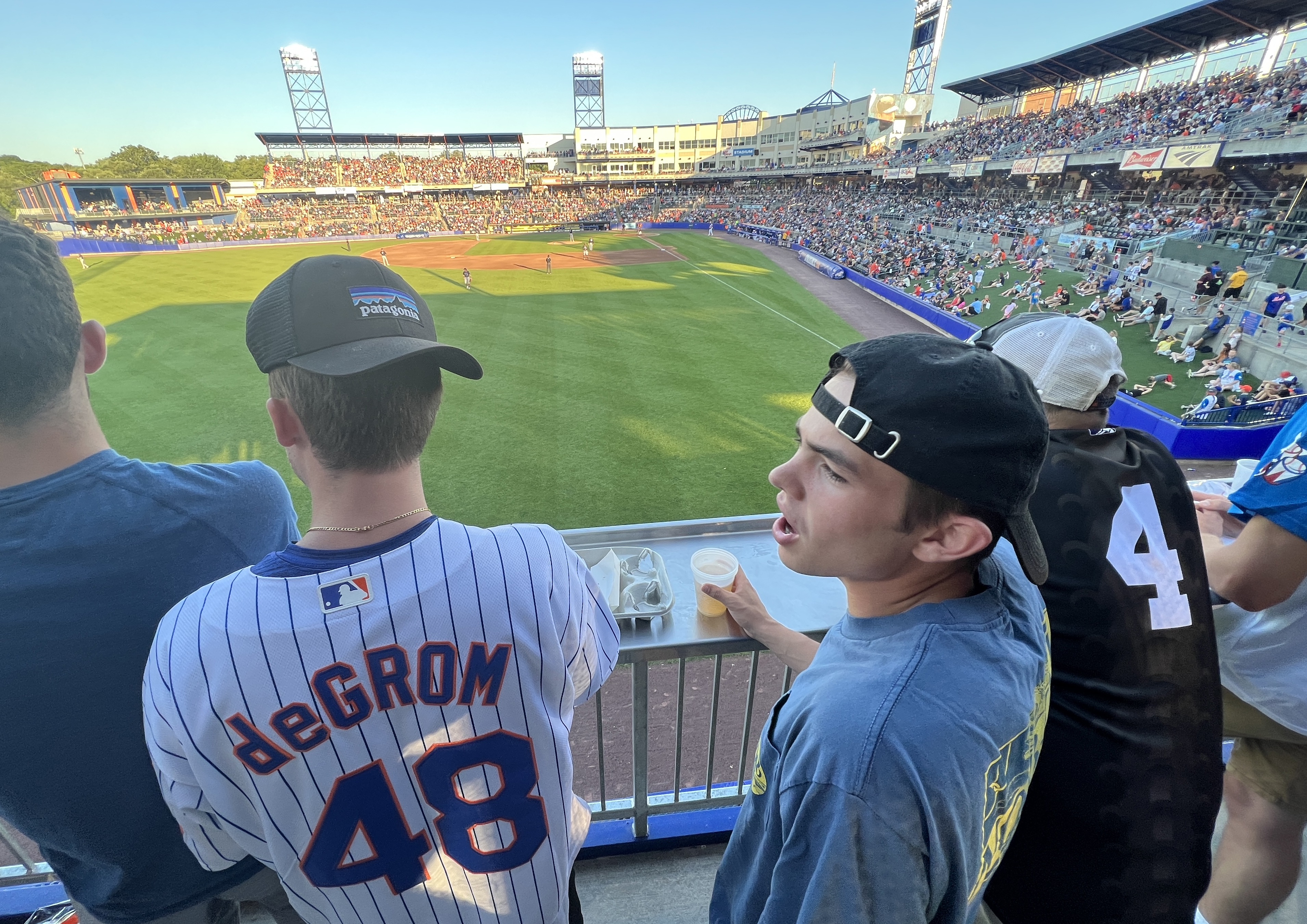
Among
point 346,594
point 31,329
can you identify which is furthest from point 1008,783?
point 31,329

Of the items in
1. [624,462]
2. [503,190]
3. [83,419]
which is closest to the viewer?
[83,419]

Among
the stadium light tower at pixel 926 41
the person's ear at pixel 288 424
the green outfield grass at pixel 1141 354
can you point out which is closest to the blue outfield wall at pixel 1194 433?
the green outfield grass at pixel 1141 354

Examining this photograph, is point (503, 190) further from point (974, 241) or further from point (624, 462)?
point (624, 462)

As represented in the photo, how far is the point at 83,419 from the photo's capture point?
4.32 ft

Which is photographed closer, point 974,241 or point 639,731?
point 639,731

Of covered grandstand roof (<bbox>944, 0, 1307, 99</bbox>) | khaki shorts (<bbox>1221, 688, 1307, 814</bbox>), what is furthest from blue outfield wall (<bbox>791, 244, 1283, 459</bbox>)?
covered grandstand roof (<bbox>944, 0, 1307, 99</bbox>)

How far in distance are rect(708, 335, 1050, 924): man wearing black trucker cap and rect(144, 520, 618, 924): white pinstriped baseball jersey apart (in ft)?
1.55

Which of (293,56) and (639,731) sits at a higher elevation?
(293,56)

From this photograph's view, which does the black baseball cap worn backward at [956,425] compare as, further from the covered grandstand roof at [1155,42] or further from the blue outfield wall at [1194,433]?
the covered grandstand roof at [1155,42]

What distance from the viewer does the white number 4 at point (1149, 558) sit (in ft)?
5.07

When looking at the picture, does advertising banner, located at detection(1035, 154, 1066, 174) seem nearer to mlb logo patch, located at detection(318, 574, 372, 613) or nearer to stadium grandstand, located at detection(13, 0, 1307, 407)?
stadium grandstand, located at detection(13, 0, 1307, 407)

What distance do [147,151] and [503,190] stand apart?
43.4 metres

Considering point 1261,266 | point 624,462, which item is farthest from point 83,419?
point 1261,266

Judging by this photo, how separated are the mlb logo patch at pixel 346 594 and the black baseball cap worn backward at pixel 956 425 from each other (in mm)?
910
